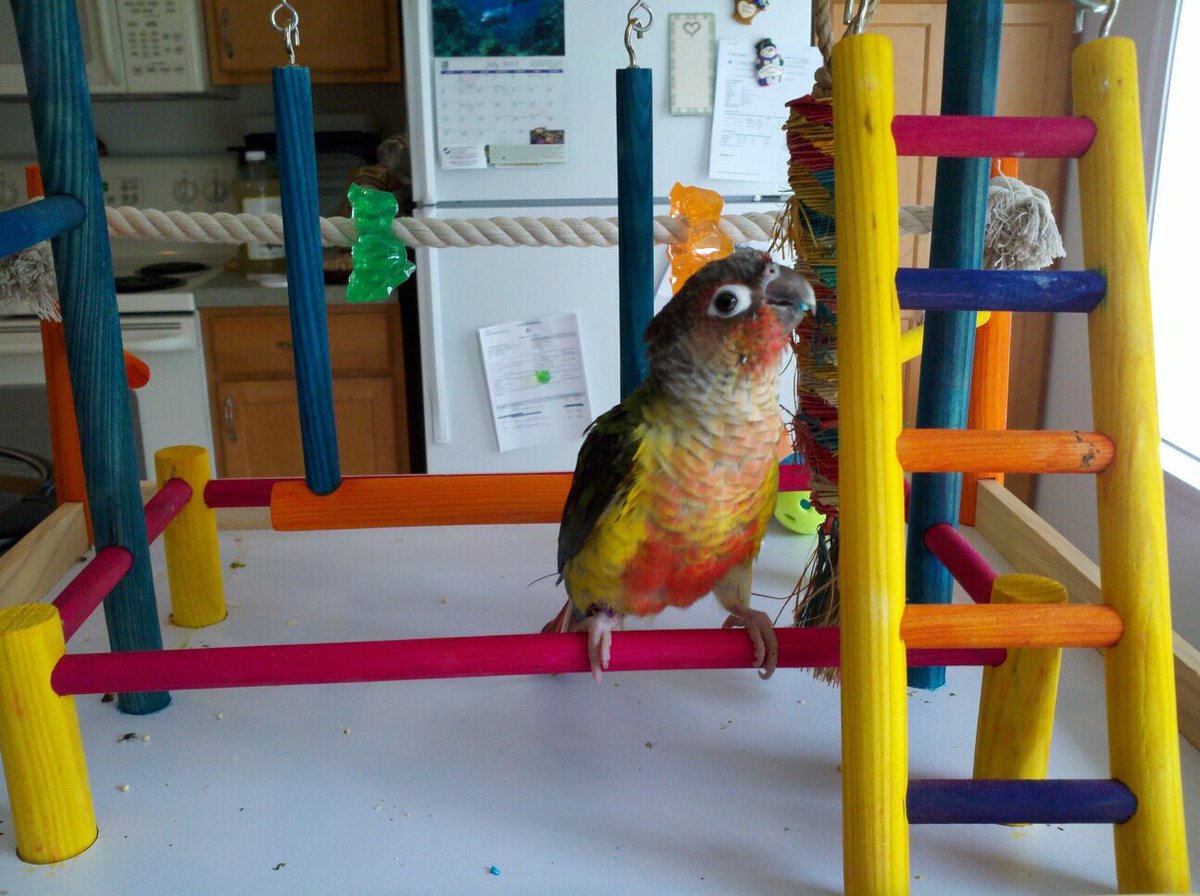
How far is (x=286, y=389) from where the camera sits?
8.77 ft

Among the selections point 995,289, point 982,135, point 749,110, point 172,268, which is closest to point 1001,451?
point 995,289

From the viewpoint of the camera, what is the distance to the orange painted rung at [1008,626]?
2.14 ft

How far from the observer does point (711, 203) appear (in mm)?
1157

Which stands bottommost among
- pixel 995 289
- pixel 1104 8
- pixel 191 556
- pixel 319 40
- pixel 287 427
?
pixel 287 427

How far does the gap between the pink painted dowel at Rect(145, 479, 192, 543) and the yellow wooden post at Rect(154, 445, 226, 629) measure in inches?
0.7

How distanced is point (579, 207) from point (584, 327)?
0.28 metres

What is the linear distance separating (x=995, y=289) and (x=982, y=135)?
0.10 metres

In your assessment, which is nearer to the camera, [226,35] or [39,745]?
[39,745]

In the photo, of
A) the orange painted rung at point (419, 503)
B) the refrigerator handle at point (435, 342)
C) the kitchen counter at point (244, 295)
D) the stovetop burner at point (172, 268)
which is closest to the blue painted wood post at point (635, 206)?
the orange painted rung at point (419, 503)

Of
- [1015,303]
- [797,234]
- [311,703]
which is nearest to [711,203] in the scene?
[797,234]

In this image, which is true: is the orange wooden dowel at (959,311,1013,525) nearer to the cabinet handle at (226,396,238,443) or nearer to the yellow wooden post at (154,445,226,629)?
the yellow wooden post at (154,445,226,629)

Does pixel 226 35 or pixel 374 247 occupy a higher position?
pixel 226 35

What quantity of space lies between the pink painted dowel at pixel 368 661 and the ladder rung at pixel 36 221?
1.05 ft

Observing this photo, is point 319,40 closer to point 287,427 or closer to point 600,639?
point 287,427
